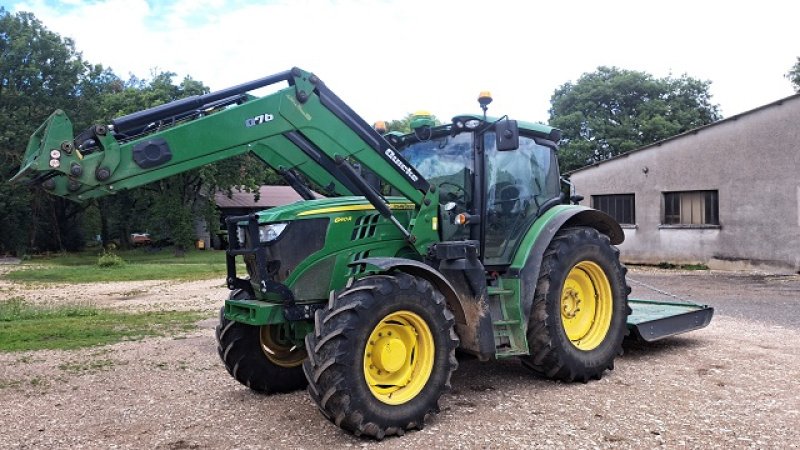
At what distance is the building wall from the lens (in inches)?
666

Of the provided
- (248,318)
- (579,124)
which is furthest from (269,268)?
(579,124)

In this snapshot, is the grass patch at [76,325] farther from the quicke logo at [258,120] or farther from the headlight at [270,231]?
the quicke logo at [258,120]

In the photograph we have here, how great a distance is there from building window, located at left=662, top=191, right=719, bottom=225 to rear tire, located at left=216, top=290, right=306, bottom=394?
52.7 ft

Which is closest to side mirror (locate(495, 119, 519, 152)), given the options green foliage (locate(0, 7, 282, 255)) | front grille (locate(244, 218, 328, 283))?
front grille (locate(244, 218, 328, 283))

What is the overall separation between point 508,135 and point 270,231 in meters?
2.17

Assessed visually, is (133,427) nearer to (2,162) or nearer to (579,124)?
(2,162)

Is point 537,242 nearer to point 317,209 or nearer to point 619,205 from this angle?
point 317,209

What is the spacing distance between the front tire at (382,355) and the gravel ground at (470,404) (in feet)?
0.66

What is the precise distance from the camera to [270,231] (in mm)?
5305

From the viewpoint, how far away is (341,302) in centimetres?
464

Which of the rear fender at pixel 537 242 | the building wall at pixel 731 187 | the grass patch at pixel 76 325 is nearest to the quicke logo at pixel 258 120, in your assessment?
the rear fender at pixel 537 242

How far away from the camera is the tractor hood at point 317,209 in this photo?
5281mm

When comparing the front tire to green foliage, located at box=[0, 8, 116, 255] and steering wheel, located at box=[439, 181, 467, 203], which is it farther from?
green foliage, located at box=[0, 8, 116, 255]

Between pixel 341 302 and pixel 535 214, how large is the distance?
275 cm
